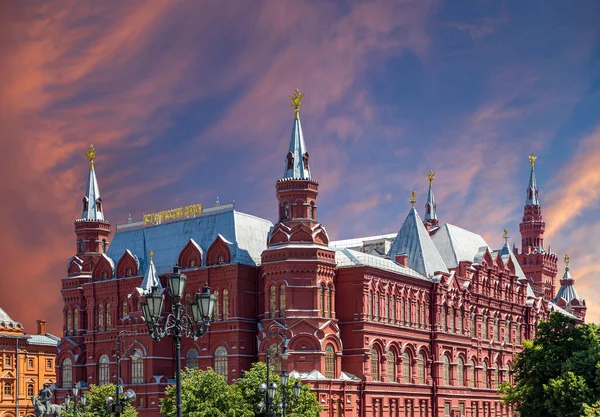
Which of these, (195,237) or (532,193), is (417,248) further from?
(532,193)

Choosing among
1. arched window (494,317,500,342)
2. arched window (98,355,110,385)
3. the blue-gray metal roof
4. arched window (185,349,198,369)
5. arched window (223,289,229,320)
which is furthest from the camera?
arched window (494,317,500,342)

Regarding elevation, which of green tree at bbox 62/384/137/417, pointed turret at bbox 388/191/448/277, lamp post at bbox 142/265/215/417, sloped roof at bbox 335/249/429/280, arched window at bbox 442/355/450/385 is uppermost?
pointed turret at bbox 388/191/448/277

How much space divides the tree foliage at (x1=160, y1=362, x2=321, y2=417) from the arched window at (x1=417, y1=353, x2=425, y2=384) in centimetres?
2136

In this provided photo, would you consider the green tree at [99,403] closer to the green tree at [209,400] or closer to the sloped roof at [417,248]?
the green tree at [209,400]

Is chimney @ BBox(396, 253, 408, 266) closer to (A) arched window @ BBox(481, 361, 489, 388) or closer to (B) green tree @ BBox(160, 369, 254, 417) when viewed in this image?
(A) arched window @ BBox(481, 361, 489, 388)

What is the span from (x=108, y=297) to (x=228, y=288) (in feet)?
50.8

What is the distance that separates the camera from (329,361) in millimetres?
80188

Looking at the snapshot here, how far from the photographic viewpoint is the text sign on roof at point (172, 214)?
93.0 meters

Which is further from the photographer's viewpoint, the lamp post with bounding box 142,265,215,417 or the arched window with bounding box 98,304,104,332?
the arched window with bounding box 98,304,104,332

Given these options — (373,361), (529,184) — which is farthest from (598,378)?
(529,184)

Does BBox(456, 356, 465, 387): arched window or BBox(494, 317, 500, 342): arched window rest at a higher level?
BBox(494, 317, 500, 342): arched window

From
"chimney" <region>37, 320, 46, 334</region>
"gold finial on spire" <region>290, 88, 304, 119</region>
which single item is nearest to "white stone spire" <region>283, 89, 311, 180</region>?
"gold finial on spire" <region>290, 88, 304, 119</region>

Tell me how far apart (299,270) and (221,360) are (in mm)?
12123

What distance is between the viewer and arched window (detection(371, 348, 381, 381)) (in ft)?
276
